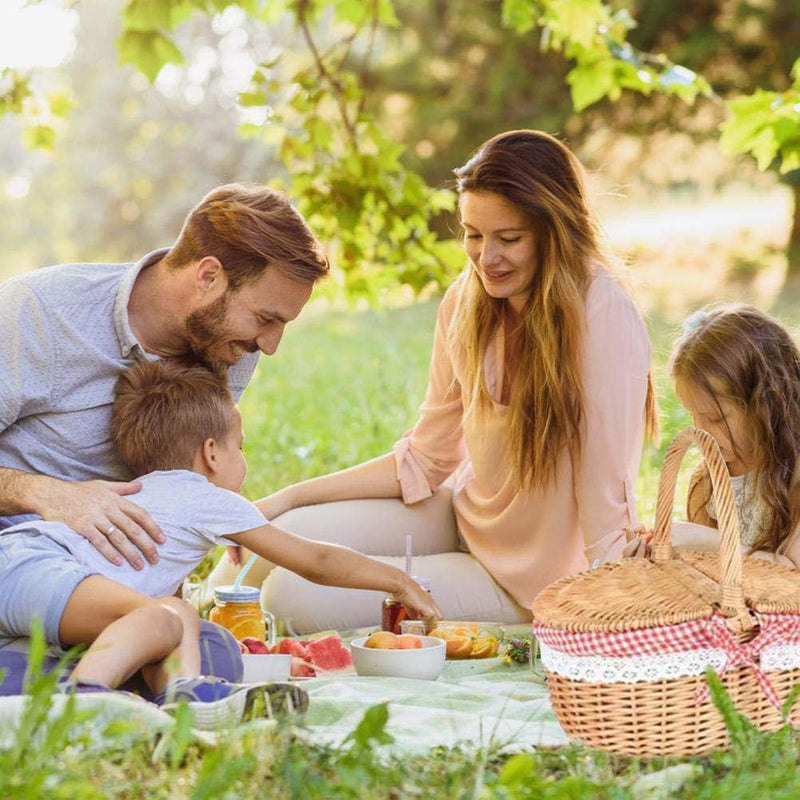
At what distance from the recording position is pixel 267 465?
252 inches

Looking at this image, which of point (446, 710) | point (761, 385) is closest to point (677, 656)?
point (446, 710)

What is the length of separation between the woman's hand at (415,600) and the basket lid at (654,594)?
0.57 meters

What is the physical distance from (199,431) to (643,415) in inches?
56.0

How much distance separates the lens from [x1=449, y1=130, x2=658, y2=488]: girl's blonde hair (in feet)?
12.1

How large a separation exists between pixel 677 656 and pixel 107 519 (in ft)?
4.48

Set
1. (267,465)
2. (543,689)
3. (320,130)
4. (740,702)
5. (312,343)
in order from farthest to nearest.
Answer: (312,343), (267,465), (320,130), (543,689), (740,702)

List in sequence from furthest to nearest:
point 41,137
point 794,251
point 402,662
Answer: point 794,251, point 41,137, point 402,662

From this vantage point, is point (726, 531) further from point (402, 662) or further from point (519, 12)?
point (519, 12)

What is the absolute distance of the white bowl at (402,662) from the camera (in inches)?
121

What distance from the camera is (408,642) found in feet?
10.3

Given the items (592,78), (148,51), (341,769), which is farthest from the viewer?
(592,78)

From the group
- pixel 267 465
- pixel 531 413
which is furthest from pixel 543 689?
pixel 267 465

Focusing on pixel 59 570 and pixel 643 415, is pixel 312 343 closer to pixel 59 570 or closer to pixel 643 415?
pixel 643 415

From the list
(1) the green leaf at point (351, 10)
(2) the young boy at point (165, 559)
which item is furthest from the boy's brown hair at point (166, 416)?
(1) the green leaf at point (351, 10)
